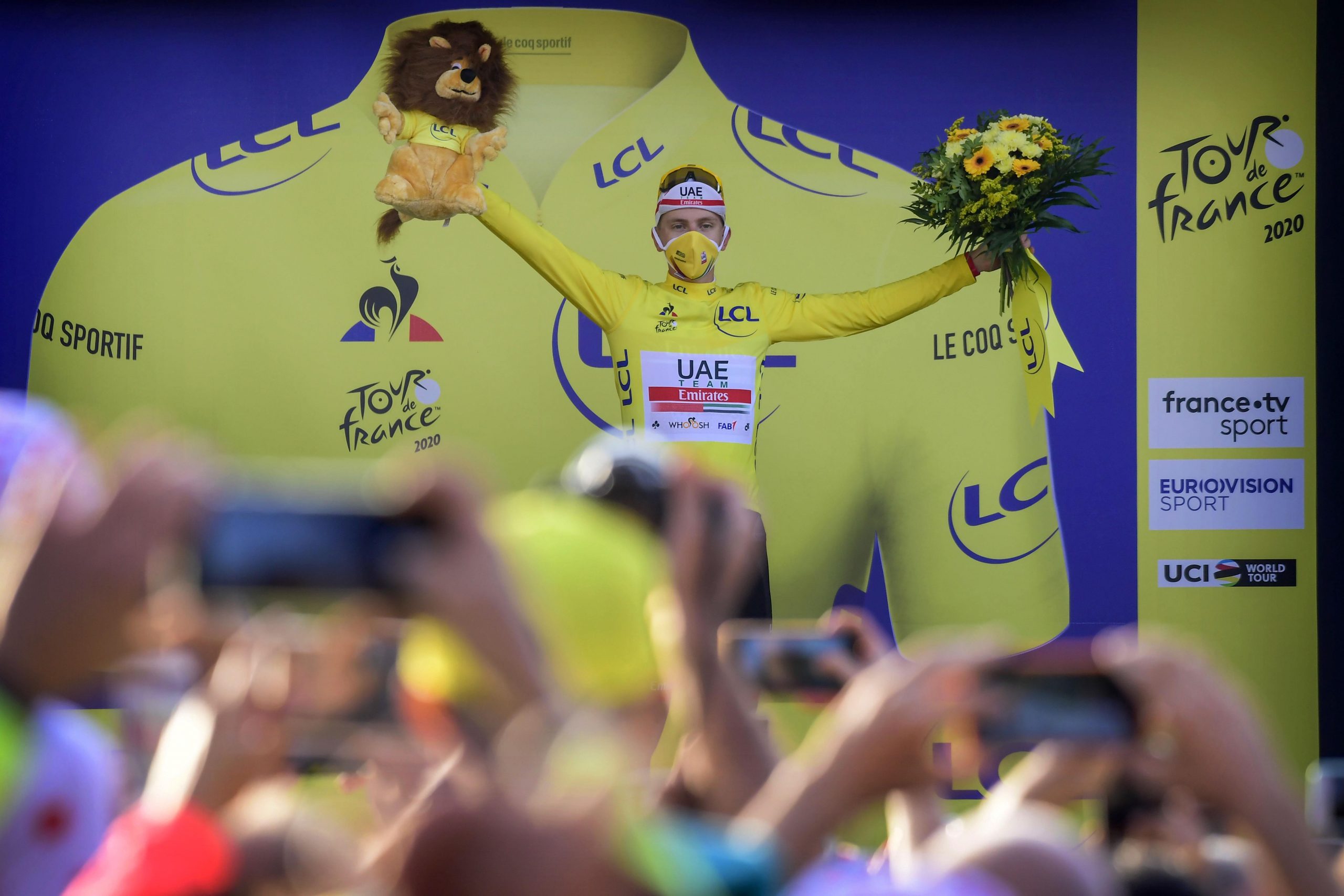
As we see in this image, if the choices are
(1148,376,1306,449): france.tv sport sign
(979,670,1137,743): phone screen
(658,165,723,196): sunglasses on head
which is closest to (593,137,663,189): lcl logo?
(658,165,723,196): sunglasses on head

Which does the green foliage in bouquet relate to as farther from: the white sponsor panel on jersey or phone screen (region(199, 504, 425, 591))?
phone screen (region(199, 504, 425, 591))

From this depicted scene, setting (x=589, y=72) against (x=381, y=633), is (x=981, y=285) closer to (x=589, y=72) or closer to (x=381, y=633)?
(x=589, y=72)

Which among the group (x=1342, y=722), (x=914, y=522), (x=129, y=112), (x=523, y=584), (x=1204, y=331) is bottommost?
(x=1342, y=722)

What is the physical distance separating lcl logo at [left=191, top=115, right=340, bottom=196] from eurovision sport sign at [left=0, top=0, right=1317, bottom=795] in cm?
1

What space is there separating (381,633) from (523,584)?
188 mm

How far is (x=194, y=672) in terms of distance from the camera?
3.64 ft

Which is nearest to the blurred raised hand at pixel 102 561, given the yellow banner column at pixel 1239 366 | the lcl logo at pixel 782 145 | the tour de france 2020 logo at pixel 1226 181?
the lcl logo at pixel 782 145

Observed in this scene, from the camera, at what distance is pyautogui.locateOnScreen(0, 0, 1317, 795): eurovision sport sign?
455 centimetres

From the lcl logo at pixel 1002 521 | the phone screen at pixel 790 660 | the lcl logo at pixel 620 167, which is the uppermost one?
the lcl logo at pixel 620 167

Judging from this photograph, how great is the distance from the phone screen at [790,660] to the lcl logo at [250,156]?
13.4ft

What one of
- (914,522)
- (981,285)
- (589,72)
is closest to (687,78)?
(589,72)

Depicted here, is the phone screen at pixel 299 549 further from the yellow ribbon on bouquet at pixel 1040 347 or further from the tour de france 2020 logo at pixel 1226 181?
the tour de france 2020 logo at pixel 1226 181

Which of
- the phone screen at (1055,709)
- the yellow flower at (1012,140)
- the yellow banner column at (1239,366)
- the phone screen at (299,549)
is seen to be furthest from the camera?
the yellow banner column at (1239,366)

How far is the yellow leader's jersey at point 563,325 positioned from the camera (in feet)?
14.9
